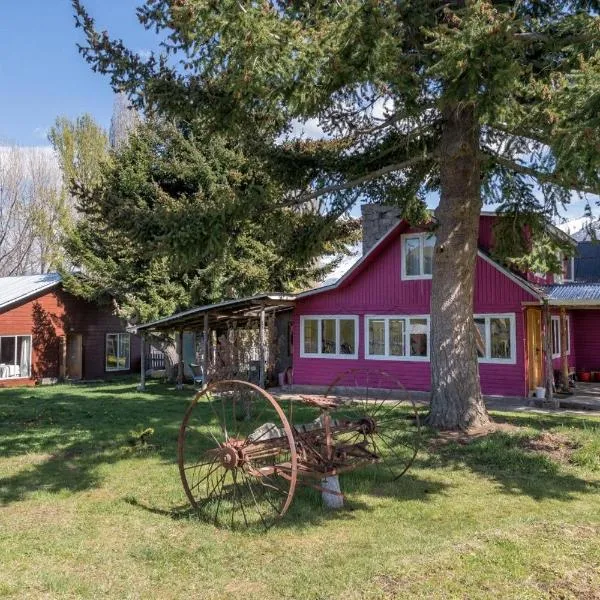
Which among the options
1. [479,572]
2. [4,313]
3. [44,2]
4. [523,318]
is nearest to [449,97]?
[479,572]

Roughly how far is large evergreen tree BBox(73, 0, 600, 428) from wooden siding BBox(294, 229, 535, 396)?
4.02 metres

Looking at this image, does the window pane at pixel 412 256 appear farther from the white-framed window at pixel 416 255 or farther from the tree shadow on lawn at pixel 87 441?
the tree shadow on lawn at pixel 87 441

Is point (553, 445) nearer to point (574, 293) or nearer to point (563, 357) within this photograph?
point (574, 293)

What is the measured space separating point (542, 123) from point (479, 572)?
21.1ft

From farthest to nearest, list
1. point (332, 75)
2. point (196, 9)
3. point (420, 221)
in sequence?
point (420, 221) < point (332, 75) < point (196, 9)

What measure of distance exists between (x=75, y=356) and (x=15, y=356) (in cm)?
307

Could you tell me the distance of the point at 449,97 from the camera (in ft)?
25.0

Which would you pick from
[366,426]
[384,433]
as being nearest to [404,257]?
[384,433]

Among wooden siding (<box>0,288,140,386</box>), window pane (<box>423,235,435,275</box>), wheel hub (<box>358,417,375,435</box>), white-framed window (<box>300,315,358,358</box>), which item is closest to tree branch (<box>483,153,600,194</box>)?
wheel hub (<box>358,417,375,435</box>)

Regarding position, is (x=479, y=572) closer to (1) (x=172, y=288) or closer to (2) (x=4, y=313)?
(1) (x=172, y=288)

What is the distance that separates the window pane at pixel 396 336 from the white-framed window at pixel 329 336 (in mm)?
1199

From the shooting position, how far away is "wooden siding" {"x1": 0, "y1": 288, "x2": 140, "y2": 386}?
23453 millimetres

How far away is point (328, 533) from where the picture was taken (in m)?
5.56

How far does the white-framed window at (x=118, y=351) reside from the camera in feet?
88.2
